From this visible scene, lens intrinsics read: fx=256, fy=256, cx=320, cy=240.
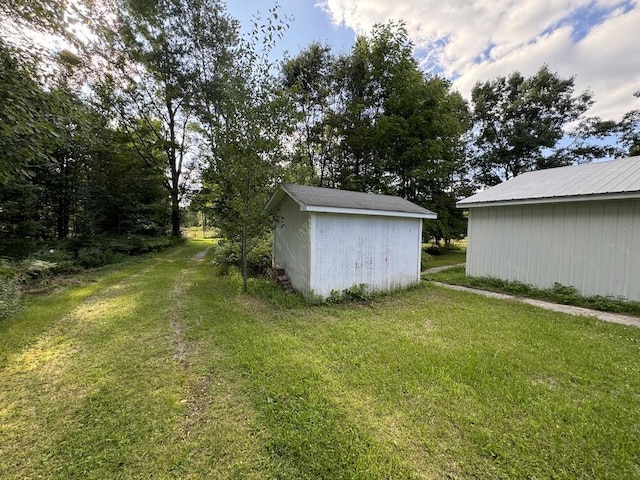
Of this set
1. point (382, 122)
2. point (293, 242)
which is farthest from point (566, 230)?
point (382, 122)

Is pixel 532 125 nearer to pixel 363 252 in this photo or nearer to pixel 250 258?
pixel 363 252

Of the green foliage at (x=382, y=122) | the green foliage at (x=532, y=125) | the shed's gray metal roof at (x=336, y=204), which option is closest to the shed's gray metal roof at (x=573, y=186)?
the shed's gray metal roof at (x=336, y=204)

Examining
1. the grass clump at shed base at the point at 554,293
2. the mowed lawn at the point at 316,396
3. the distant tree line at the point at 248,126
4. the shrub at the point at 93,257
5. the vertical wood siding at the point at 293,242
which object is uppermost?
the distant tree line at the point at 248,126

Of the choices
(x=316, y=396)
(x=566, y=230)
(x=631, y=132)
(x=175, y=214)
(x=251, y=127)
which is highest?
(x=631, y=132)

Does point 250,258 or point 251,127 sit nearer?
point 251,127

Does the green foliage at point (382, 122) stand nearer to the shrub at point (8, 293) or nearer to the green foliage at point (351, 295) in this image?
the green foliage at point (351, 295)

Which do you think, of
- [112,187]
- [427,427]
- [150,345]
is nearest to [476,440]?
[427,427]

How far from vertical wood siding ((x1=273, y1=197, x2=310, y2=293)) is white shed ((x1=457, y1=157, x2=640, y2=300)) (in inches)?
223

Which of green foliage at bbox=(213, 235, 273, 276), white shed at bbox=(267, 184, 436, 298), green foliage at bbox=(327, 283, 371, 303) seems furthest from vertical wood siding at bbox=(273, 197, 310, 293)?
green foliage at bbox=(213, 235, 273, 276)

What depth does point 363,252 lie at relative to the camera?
641cm

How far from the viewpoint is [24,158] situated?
3.61 m

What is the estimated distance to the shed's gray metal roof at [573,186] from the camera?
5719 mm

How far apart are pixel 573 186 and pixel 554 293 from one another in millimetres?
2795

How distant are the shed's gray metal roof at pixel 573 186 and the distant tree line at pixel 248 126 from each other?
6.20 m
